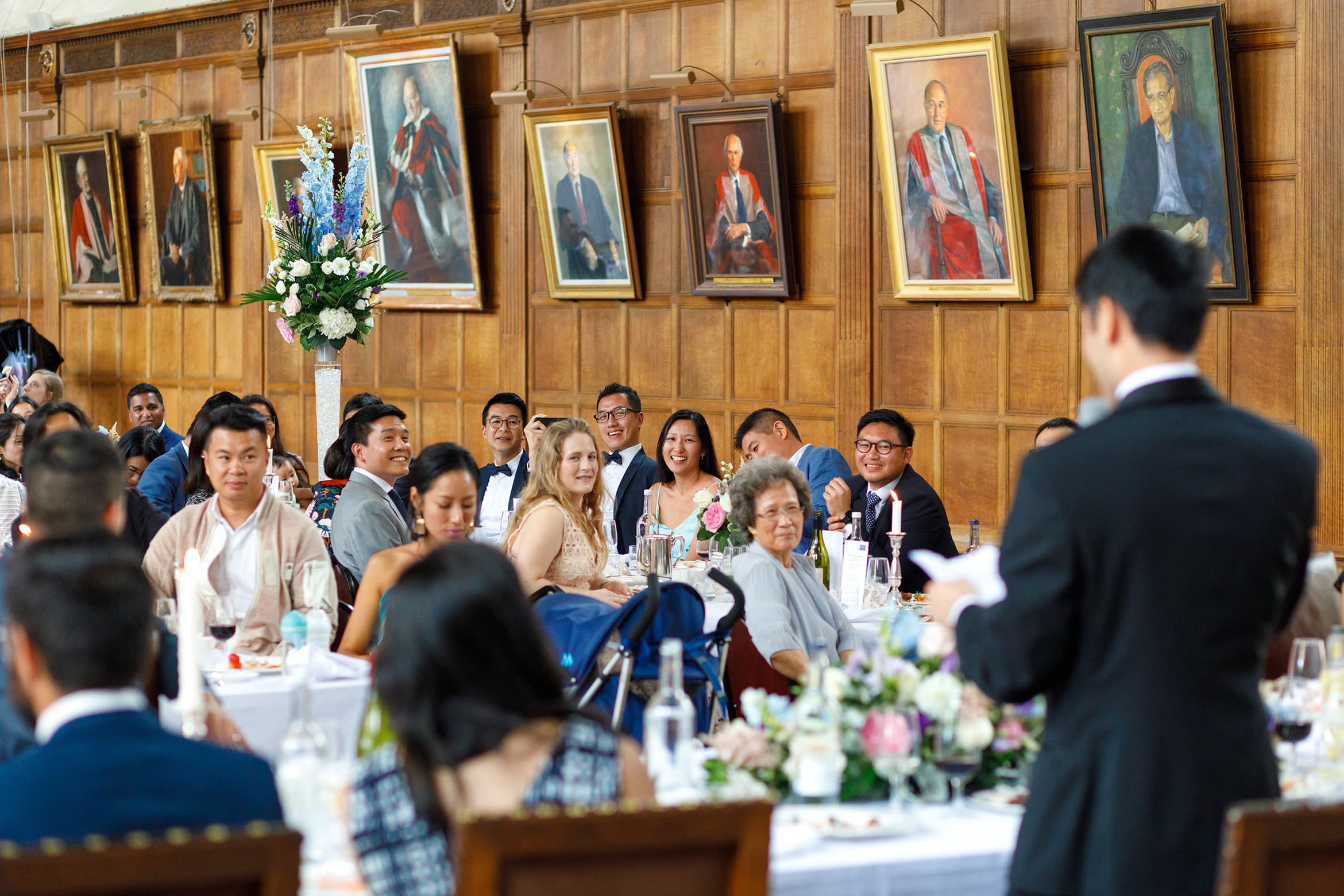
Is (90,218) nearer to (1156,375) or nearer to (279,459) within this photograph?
(279,459)

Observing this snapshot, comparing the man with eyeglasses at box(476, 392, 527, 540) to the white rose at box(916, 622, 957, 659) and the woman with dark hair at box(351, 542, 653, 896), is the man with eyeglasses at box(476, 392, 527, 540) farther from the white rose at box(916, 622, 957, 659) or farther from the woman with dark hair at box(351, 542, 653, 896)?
the woman with dark hair at box(351, 542, 653, 896)

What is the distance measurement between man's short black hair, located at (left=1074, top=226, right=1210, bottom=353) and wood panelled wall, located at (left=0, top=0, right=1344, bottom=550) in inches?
221

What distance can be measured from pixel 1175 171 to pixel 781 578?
13.1 feet

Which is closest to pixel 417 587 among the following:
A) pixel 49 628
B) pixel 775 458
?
pixel 49 628

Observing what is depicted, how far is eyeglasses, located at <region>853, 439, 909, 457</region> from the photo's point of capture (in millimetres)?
6527

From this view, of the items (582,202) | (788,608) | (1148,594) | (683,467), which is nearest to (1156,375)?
(1148,594)

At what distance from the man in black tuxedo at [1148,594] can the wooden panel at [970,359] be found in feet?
20.5

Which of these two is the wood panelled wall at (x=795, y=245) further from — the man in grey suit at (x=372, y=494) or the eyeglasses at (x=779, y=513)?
the eyeglasses at (x=779, y=513)

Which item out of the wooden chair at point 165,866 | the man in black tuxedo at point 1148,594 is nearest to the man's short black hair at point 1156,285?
the man in black tuxedo at point 1148,594

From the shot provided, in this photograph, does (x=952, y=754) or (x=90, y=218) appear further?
(x=90, y=218)

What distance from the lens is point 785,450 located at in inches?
290

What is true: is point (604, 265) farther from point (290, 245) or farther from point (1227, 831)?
point (1227, 831)

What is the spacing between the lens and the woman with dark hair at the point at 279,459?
7619 millimetres

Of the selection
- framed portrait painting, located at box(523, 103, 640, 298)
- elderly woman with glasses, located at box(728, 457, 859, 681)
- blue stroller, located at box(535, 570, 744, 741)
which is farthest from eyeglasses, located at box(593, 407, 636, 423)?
blue stroller, located at box(535, 570, 744, 741)
